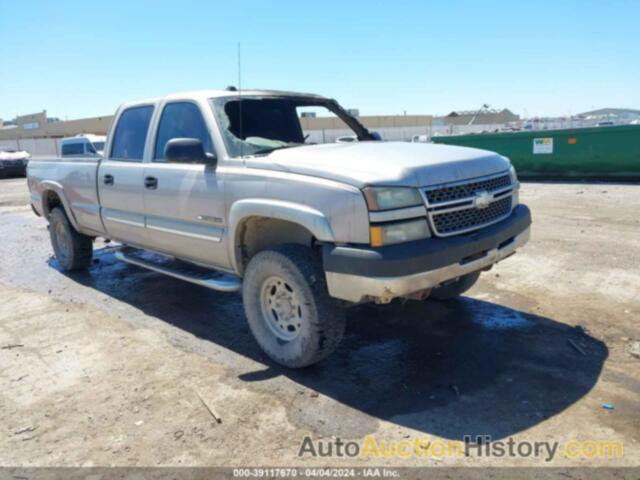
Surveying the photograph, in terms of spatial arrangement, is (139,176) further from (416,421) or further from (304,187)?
(416,421)

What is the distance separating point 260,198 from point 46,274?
4.61 meters

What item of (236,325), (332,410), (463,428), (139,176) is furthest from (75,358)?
(463,428)

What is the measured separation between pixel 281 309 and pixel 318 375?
1.80 feet

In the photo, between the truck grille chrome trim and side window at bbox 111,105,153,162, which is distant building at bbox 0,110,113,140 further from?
the truck grille chrome trim

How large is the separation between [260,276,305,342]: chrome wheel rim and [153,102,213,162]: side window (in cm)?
128

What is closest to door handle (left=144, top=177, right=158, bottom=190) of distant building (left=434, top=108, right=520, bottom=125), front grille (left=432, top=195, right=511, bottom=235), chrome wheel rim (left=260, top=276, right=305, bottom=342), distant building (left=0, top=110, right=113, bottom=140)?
chrome wheel rim (left=260, top=276, right=305, bottom=342)

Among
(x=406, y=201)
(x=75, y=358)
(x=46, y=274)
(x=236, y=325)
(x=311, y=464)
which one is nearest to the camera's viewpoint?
(x=311, y=464)

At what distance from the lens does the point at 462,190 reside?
351 centimetres

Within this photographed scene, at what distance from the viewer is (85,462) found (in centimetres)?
283

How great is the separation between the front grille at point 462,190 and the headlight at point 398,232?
17 centimetres

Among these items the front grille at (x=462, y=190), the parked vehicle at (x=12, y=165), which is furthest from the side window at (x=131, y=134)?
the parked vehicle at (x=12, y=165)

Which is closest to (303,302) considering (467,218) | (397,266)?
(397,266)

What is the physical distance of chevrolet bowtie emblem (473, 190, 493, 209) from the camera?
140 inches

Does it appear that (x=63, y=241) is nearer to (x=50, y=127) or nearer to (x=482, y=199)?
(x=482, y=199)
